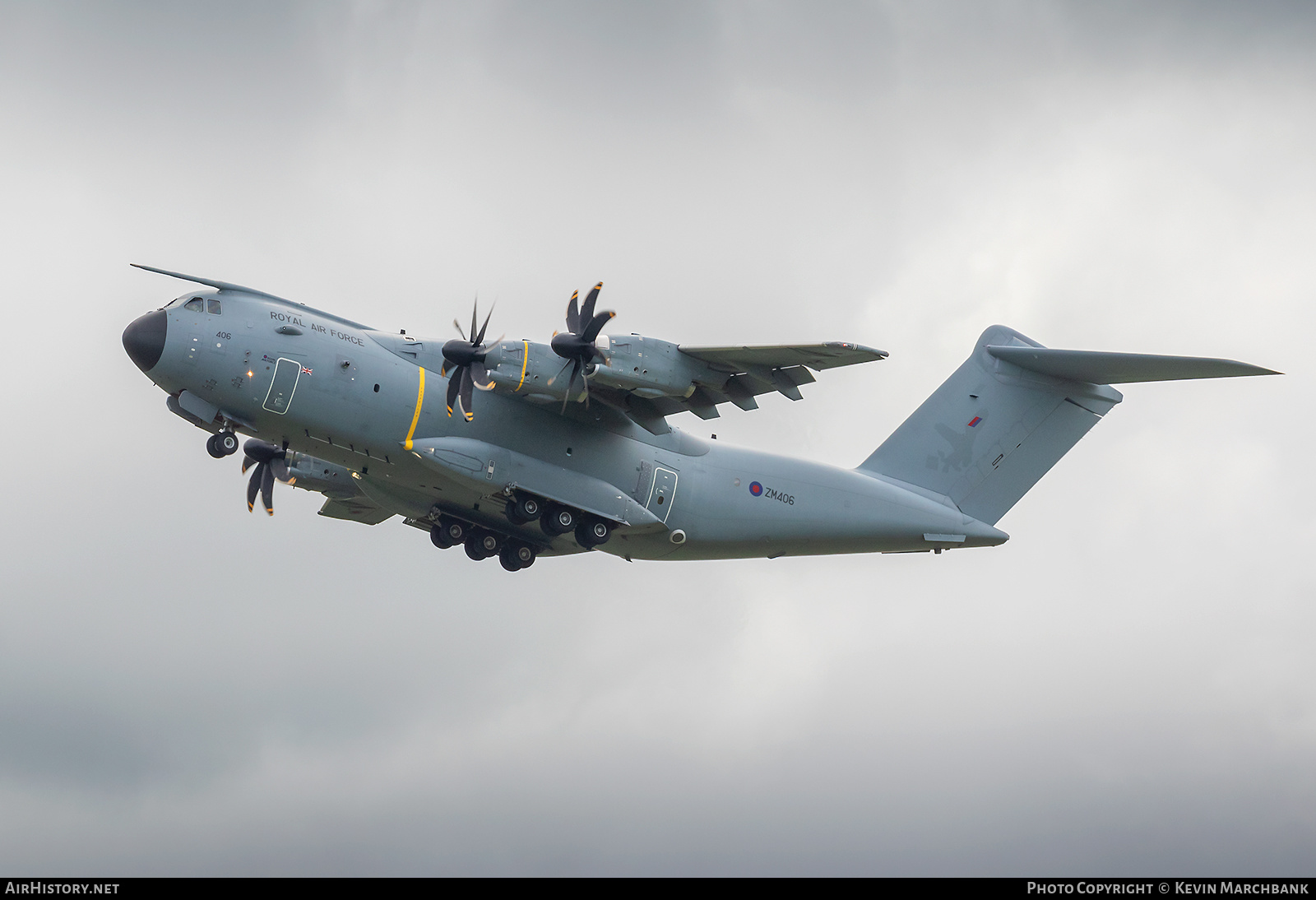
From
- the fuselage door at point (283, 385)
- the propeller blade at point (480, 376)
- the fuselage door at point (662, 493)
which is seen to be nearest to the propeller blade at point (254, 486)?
the fuselage door at point (283, 385)

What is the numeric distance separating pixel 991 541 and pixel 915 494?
4.29 ft

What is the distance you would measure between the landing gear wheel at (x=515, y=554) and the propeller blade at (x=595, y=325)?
12.6 feet

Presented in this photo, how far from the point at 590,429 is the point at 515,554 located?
2256mm

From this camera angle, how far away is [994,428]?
19.8 m

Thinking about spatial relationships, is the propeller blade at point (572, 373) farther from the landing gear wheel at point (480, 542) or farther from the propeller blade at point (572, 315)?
the landing gear wheel at point (480, 542)

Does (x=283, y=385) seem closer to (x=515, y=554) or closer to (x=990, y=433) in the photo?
(x=515, y=554)

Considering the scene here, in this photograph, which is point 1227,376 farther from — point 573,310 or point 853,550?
point 573,310

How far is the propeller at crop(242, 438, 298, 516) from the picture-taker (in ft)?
61.1

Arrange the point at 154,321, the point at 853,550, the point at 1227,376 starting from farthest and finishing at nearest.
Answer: the point at 853,550
the point at 1227,376
the point at 154,321

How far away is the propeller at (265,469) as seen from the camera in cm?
1861

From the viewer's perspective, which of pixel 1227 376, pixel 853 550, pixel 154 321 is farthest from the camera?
pixel 853 550

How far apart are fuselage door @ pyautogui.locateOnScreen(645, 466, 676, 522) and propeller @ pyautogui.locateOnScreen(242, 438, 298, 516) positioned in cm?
529
